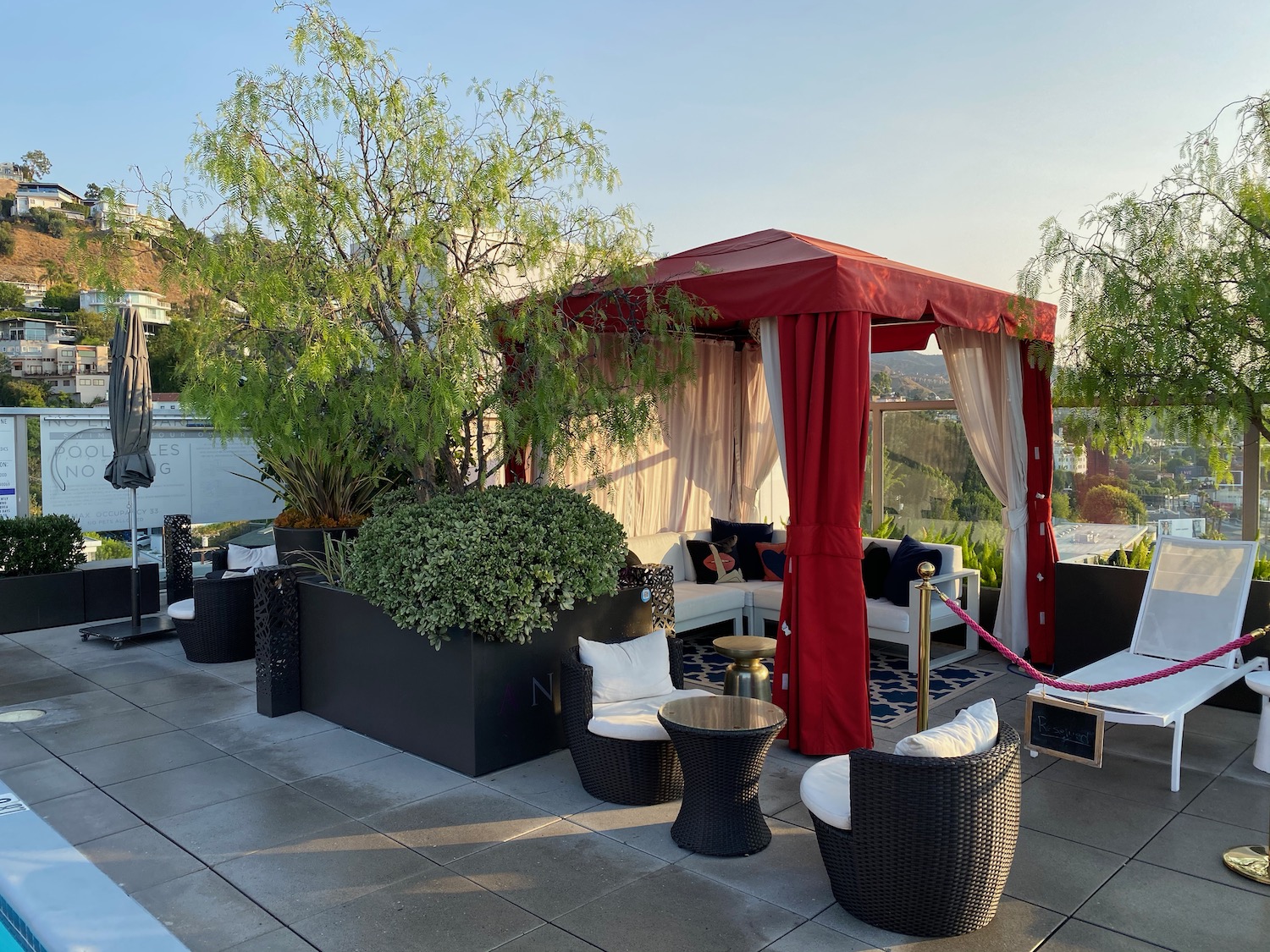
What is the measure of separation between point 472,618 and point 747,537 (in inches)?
150

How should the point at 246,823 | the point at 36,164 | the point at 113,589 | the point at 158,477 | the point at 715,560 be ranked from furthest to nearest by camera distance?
1. the point at 36,164
2. the point at 158,477
3. the point at 113,589
4. the point at 715,560
5. the point at 246,823

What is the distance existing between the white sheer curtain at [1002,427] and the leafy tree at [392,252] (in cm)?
250

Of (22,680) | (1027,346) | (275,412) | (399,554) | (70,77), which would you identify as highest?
(70,77)

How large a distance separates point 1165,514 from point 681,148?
540cm

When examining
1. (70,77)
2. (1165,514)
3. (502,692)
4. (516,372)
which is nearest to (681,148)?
(516,372)

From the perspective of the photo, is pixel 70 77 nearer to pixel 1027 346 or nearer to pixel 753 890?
pixel 1027 346

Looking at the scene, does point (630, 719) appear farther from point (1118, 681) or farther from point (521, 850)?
point (1118, 681)

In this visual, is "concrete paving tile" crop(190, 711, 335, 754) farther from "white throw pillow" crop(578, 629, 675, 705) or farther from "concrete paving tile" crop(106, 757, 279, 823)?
"white throw pillow" crop(578, 629, 675, 705)

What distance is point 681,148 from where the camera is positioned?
8.88m

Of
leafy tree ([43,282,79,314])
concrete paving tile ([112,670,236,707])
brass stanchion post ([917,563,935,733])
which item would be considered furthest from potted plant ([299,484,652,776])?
leafy tree ([43,282,79,314])

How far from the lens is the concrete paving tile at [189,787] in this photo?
3836mm

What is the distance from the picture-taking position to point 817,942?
2.76 metres

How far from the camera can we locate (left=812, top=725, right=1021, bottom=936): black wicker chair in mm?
2719

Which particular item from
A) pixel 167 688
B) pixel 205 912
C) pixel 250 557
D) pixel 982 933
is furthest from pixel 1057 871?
pixel 250 557
